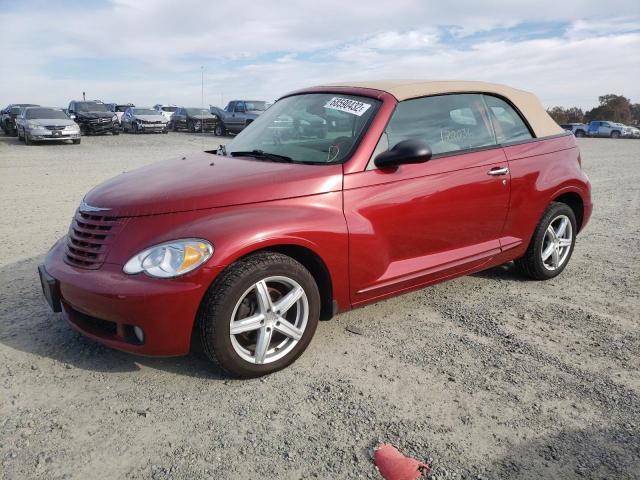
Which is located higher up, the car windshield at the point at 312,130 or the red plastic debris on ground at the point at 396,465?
the car windshield at the point at 312,130

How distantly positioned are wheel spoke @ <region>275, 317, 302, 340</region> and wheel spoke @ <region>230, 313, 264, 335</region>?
12 centimetres

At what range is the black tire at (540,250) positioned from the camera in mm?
4504

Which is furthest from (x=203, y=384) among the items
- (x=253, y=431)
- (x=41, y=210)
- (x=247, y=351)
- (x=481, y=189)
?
(x=41, y=210)

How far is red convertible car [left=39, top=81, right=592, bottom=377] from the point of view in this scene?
2.82 m

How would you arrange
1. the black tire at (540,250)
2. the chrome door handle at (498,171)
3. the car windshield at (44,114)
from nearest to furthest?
the chrome door handle at (498,171) < the black tire at (540,250) < the car windshield at (44,114)

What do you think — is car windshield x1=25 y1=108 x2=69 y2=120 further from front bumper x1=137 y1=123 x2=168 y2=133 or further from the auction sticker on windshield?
the auction sticker on windshield

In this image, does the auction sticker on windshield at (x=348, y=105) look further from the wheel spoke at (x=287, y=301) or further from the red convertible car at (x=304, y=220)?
the wheel spoke at (x=287, y=301)

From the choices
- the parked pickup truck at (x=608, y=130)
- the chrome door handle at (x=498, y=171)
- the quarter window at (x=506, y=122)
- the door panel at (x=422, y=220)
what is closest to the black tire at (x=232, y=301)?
the door panel at (x=422, y=220)

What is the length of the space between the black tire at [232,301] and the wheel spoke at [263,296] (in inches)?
2.1

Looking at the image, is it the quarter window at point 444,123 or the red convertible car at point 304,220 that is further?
the quarter window at point 444,123

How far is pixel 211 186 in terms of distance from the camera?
10.1ft

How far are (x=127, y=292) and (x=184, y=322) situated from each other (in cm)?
33

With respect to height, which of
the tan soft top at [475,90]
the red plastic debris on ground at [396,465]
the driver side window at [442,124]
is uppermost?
the tan soft top at [475,90]

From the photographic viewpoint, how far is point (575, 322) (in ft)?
12.7
